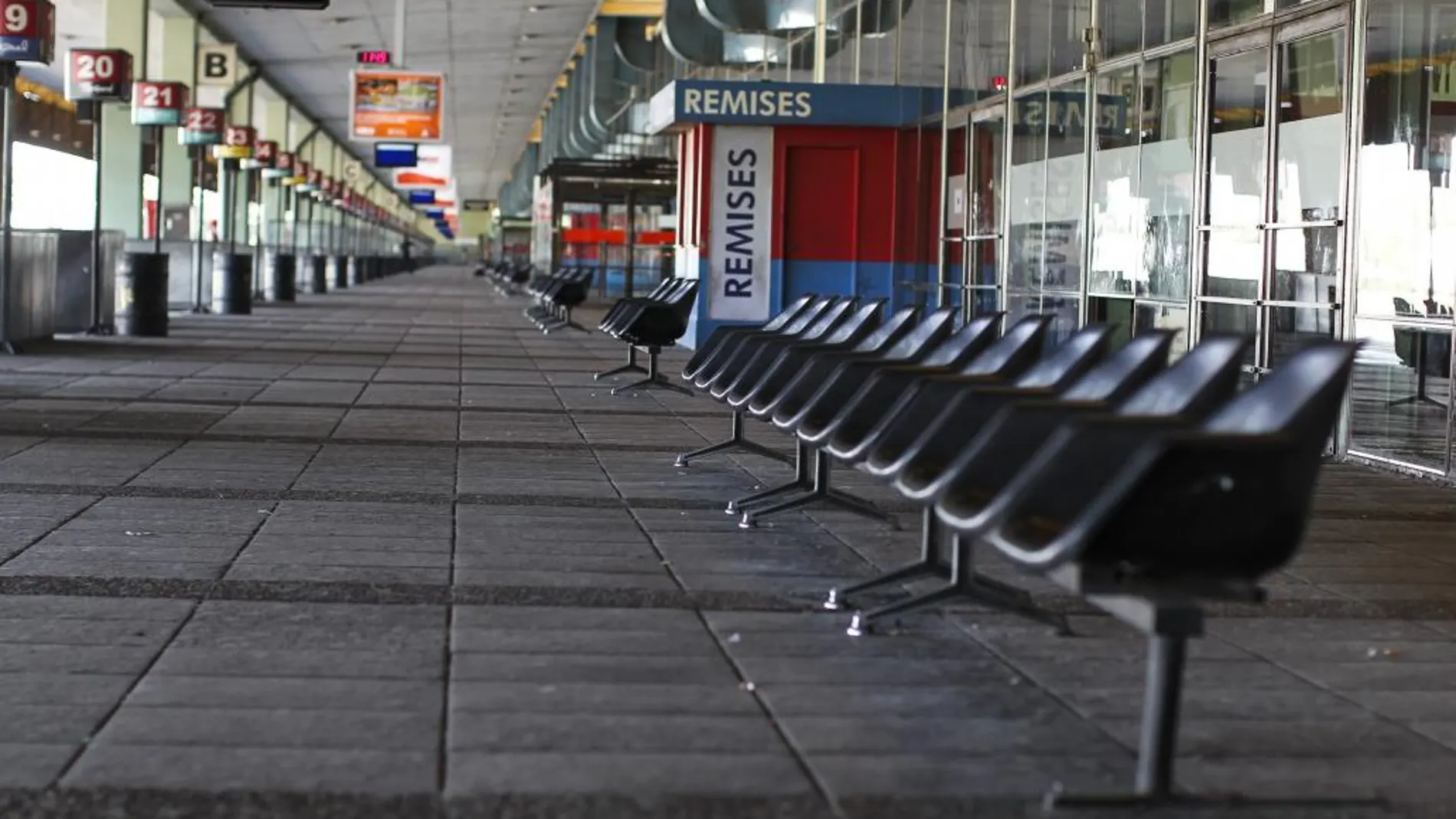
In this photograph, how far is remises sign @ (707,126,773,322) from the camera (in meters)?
18.9

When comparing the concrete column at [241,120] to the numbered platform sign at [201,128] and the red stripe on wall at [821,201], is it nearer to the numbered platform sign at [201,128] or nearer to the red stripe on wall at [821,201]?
the numbered platform sign at [201,128]

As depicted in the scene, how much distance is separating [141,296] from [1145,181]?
12.0 m

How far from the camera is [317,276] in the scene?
43.9 m

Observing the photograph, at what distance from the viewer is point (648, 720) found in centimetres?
441

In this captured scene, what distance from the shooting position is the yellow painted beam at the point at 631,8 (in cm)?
3519

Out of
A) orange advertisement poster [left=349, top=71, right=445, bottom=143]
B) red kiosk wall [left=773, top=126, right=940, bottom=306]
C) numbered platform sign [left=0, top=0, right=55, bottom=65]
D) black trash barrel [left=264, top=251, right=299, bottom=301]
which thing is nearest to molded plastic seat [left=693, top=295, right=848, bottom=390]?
numbered platform sign [left=0, top=0, right=55, bottom=65]

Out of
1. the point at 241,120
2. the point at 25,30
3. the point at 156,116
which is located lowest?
the point at 25,30

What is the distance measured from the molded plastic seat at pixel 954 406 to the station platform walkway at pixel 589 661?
20.5 inches

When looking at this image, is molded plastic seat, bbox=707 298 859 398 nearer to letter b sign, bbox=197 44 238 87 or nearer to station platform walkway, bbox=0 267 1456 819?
station platform walkway, bbox=0 267 1456 819

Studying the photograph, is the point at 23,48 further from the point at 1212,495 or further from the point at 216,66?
the point at 216,66

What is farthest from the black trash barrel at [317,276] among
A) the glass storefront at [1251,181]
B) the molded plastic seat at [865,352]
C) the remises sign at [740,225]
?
the molded plastic seat at [865,352]

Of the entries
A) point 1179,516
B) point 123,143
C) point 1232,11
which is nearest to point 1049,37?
point 1232,11

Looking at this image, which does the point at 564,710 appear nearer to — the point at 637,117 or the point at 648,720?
→ the point at 648,720

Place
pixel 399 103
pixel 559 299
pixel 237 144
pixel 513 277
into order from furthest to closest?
1. pixel 513 277
2. pixel 399 103
3. pixel 237 144
4. pixel 559 299
